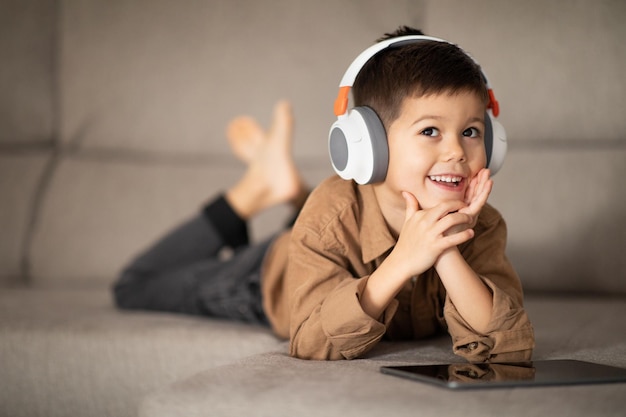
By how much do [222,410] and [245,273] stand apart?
2.39 feet

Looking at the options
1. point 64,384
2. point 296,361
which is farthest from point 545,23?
point 64,384

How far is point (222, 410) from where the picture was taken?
0.76 meters

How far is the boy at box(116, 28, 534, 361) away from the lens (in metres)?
0.96

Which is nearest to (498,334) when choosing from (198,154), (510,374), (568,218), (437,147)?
(510,374)

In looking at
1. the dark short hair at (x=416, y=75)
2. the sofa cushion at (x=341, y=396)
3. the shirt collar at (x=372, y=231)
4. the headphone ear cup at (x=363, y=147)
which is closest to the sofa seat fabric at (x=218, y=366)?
the sofa cushion at (x=341, y=396)

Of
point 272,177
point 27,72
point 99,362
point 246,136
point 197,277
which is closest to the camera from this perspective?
point 99,362

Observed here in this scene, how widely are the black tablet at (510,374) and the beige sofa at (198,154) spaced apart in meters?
0.10

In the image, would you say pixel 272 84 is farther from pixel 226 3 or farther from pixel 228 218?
pixel 228 218

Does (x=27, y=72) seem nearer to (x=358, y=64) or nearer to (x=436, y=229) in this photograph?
(x=358, y=64)

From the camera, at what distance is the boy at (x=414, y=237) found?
0.96 meters

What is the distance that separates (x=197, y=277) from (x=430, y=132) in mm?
734

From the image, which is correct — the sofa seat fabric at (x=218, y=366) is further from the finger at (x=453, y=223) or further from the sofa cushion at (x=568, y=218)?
the finger at (x=453, y=223)

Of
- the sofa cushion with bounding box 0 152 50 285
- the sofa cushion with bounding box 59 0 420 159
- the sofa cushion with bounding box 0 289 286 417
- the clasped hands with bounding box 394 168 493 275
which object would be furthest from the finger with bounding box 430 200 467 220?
the sofa cushion with bounding box 0 152 50 285

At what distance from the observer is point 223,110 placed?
2008mm
